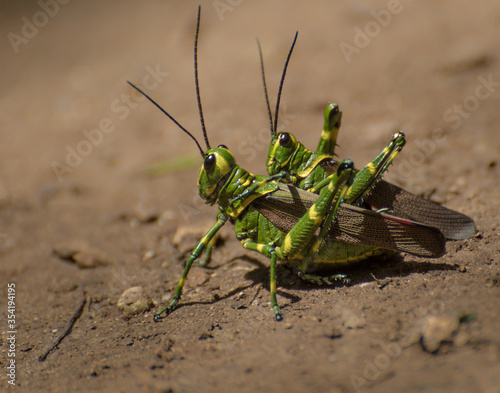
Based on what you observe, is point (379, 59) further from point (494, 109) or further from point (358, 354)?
point (358, 354)

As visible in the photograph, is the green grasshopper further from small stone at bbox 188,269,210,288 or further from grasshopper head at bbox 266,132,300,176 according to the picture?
small stone at bbox 188,269,210,288

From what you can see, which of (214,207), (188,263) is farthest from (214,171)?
(214,207)

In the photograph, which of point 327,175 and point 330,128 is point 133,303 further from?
point 330,128

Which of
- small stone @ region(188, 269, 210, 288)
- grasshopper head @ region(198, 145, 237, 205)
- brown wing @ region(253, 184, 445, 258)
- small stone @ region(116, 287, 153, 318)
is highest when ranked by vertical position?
brown wing @ region(253, 184, 445, 258)

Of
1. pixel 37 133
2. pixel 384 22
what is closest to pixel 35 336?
pixel 37 133

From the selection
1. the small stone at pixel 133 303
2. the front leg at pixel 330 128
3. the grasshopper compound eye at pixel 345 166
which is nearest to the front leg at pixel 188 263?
the small stone at pixel 133 303

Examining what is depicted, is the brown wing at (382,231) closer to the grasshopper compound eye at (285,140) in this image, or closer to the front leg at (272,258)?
the front leg at (272,258)

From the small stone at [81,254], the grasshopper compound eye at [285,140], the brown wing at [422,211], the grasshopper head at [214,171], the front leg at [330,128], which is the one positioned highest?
the front leg at [330,128]

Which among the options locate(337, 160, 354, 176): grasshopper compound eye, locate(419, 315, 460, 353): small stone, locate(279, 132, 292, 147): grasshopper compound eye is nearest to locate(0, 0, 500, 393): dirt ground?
locate(419, 315, 460, 353): small stone

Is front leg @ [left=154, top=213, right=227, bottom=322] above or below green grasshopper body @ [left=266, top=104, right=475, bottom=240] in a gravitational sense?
below
